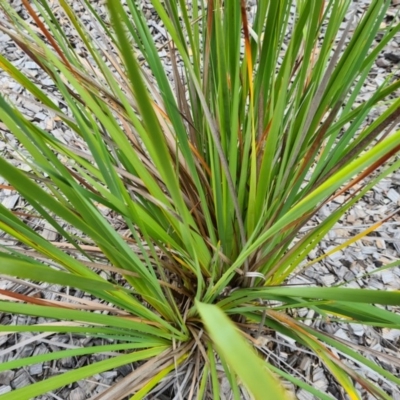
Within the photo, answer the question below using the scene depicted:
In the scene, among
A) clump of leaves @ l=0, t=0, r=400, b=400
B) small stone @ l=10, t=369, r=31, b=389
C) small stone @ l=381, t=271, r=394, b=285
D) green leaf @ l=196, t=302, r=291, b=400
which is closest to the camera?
green leaf @ l=196, t=302, r=291, b=400

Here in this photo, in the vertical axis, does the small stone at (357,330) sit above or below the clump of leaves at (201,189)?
below

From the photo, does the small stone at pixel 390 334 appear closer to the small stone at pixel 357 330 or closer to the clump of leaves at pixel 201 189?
the small stone at pixel 357 330

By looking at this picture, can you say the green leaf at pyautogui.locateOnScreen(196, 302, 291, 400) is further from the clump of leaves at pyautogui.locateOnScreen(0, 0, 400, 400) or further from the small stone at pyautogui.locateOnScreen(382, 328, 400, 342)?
the small stone at pyautogui.locateOnScreen(382, 328, 400, 342)

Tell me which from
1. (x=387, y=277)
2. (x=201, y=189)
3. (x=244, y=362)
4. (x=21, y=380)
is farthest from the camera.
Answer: (x=387, y=277)

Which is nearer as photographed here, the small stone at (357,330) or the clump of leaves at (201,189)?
the clump of leaves at (201,189)

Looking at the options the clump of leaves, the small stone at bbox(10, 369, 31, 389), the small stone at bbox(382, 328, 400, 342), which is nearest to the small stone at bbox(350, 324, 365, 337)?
the small stone at bbox(382, 328, 400, 342)

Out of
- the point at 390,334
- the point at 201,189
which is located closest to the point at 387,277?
the point at 390,334

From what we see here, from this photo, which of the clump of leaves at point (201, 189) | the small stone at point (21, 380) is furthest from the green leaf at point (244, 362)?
the small stone at point (21, 380)

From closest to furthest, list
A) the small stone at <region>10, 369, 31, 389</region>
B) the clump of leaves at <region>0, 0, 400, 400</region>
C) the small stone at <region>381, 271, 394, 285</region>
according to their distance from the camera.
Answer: the clump of leaves at <region>0, 0, 400, 400</region>, the small stone at <region>10, 369, 31, 389</region>, the small stone at <region>381, 271, 394, 285</region>

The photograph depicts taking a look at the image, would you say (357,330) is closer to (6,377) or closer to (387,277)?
(387,277)

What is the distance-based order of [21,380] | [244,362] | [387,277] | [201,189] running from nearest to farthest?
[244,362] → [201,189] → [21,380] → [387,277]

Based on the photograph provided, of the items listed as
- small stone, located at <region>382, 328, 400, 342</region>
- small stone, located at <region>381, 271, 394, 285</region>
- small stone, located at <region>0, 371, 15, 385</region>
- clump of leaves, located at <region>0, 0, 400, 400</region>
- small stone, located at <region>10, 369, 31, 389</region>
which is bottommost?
small stone, located at <region>382, 328, 400, 342</region>
